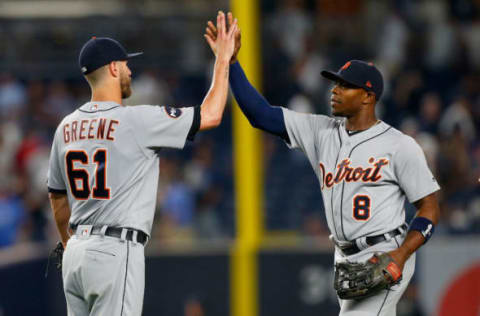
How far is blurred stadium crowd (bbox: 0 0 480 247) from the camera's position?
31.9 feet

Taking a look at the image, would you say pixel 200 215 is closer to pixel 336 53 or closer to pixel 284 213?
pixel 284 213

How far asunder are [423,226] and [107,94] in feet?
5.37

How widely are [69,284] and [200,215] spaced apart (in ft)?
17.9

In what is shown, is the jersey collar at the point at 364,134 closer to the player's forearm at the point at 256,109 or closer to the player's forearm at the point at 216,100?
the player's forearm at the point at 256,109

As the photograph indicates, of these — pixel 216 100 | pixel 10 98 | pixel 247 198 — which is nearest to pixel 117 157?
pixel 216 100

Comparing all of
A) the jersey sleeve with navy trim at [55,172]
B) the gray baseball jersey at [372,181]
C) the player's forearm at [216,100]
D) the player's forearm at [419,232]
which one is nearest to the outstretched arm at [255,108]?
the player's forearm at [216,100]

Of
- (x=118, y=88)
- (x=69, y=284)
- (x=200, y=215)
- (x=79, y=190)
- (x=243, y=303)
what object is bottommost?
(x=243, y=303)

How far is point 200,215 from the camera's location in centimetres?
982

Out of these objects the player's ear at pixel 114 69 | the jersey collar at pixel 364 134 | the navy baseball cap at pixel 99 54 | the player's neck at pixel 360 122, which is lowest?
the jersey collar at pixel 364 134

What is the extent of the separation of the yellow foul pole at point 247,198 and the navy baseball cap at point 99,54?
4.70 meters

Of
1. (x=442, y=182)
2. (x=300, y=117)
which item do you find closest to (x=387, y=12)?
(x=442, y=182)

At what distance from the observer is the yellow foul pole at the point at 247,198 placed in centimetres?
912

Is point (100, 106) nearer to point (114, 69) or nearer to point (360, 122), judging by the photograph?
point (114, 69)

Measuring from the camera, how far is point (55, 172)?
181 inches
